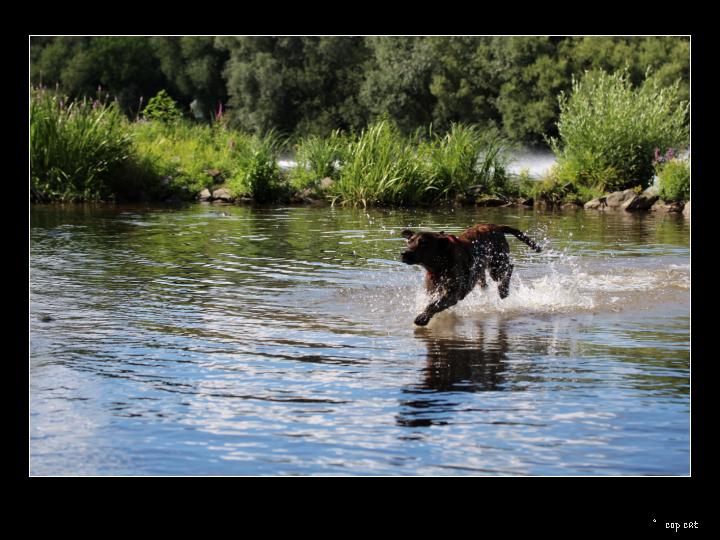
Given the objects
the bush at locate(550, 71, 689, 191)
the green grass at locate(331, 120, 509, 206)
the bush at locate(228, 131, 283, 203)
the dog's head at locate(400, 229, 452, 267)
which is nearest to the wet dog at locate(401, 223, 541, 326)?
the dog's head at locate(400, 229, 452, 267)

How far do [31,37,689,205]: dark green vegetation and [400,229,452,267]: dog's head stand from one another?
15.6 meters

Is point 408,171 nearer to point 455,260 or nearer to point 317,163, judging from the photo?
point 317,163

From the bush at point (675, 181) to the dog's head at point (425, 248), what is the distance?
56.1 feet

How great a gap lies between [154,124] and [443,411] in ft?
82.6

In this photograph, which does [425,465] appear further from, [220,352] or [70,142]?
[70,142]

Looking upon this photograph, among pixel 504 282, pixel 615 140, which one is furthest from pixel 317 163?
pixel 504 282

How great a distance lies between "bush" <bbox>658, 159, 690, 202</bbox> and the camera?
25875 millimetres

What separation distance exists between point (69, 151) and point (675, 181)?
1463 centimetres

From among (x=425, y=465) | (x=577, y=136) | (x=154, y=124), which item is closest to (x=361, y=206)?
(x=577, y=136)

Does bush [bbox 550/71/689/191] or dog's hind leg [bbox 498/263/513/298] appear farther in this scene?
bush [bbox 550/71/689/191]

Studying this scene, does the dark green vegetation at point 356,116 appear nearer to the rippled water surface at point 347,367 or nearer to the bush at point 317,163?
the bush at point 317,163

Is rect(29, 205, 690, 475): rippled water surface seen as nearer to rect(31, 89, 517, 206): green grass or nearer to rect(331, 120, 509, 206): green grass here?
rect(31, 89, 517, 206): green grass

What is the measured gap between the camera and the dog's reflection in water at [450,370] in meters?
7.16

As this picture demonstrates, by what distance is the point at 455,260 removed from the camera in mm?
10367
